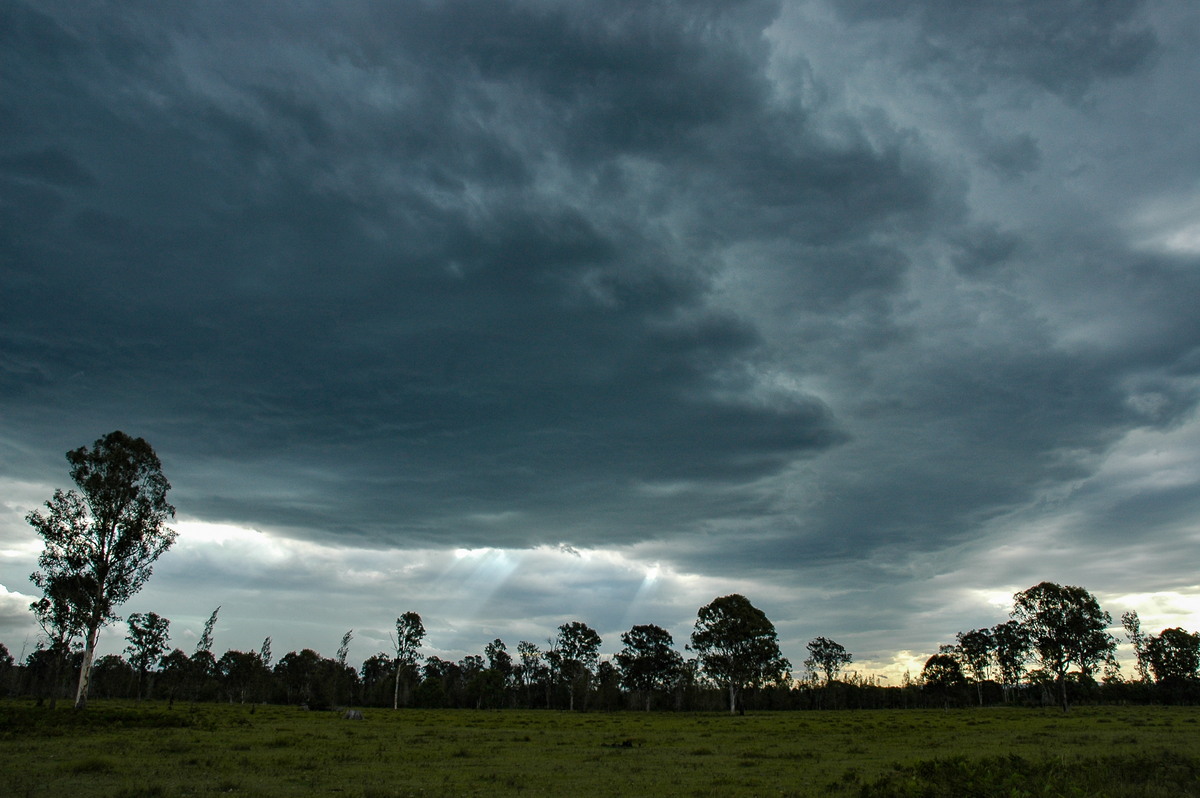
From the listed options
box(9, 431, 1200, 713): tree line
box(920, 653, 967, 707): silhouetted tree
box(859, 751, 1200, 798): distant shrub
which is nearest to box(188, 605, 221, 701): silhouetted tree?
box(9, 431, 1200, 713): tree line

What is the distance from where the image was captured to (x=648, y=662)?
155500 millimetres

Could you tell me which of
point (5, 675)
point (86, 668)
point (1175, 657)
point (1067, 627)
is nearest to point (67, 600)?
point (86, 668)

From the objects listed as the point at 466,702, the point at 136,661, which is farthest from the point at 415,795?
the point at 136,661

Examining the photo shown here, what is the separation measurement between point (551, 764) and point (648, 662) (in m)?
133

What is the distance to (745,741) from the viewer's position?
151 feet

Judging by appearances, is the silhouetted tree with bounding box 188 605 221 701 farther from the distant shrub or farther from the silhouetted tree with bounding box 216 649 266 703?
the distant shrub

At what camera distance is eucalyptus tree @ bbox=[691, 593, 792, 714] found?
112250mm

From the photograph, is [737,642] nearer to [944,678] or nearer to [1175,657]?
[944,678]

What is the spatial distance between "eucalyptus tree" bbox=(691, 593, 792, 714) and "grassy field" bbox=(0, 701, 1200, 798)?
6500cm

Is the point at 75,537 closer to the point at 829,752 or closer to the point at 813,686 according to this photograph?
the point at 829,752

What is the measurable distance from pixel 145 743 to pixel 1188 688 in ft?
652

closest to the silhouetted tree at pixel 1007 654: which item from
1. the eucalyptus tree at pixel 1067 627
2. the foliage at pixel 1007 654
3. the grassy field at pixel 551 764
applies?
the foliage at pixel 1007 654

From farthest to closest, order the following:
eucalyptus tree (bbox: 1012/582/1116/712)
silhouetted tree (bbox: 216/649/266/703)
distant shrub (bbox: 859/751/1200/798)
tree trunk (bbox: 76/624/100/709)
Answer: silhouetted tree (bbox: 216/649/266/703)
eucalyptus tree (bbox: 1012/582/1116/712)
tree trunk (bbox: 76/624/100/709)
distant shrub (bbox: 859/751/1200/798)

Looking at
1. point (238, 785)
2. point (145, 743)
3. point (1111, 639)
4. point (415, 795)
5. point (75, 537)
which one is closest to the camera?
point (415, 795)
